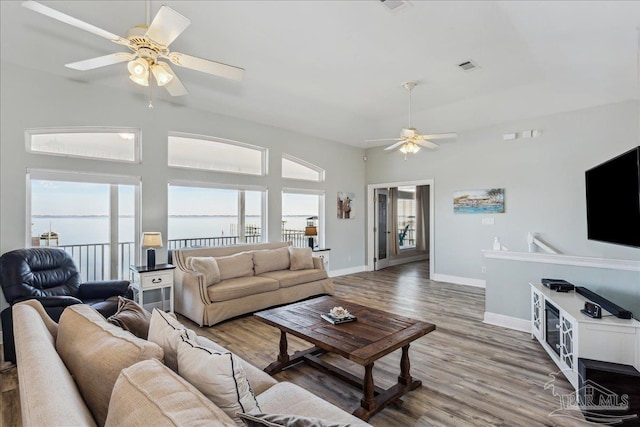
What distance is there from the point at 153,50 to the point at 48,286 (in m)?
2.76

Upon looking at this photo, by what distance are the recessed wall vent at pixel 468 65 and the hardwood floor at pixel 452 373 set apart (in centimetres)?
334

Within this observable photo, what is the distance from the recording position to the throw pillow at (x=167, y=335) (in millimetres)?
1334

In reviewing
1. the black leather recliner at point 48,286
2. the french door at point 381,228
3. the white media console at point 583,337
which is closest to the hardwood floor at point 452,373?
the white media console at point 583,337

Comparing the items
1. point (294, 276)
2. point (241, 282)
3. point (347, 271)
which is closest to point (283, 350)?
point (241, 282)

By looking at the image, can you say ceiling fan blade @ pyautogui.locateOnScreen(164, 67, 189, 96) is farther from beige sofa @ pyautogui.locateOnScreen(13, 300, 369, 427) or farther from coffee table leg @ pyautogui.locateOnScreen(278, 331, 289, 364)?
coffee table leg @ pyautogui.locateOnScreen(278, 331, 289, 364)

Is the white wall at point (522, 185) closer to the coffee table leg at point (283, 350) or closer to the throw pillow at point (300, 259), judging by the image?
the throw pillow at point (300, 259)

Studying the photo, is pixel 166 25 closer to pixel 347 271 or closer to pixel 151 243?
pixel 151 243

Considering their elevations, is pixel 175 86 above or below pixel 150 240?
above

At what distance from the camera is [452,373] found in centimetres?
280

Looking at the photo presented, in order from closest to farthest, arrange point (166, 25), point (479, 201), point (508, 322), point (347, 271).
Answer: point (166, 25), point (508, 322), point (479, 201), point (347, 271)

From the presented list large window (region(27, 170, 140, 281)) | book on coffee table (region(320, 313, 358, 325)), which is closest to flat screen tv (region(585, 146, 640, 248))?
book on coffee table (region(320, 313, 358, 325))

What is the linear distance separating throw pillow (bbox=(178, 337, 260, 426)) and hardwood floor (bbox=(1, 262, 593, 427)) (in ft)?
4.82

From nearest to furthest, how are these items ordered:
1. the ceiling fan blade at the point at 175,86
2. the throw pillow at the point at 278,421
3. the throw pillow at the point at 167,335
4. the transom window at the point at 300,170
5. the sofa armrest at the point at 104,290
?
the throw pillow at the point at 278,421
the throw pillow at the point at 167,335
the ceiling fan blade at the point at 175,86
the sofa armrest at the point at 104,290
the transom window at the point at 300,170

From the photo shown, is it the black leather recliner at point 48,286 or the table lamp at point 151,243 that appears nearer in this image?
the black leather recliner at point 48,286
